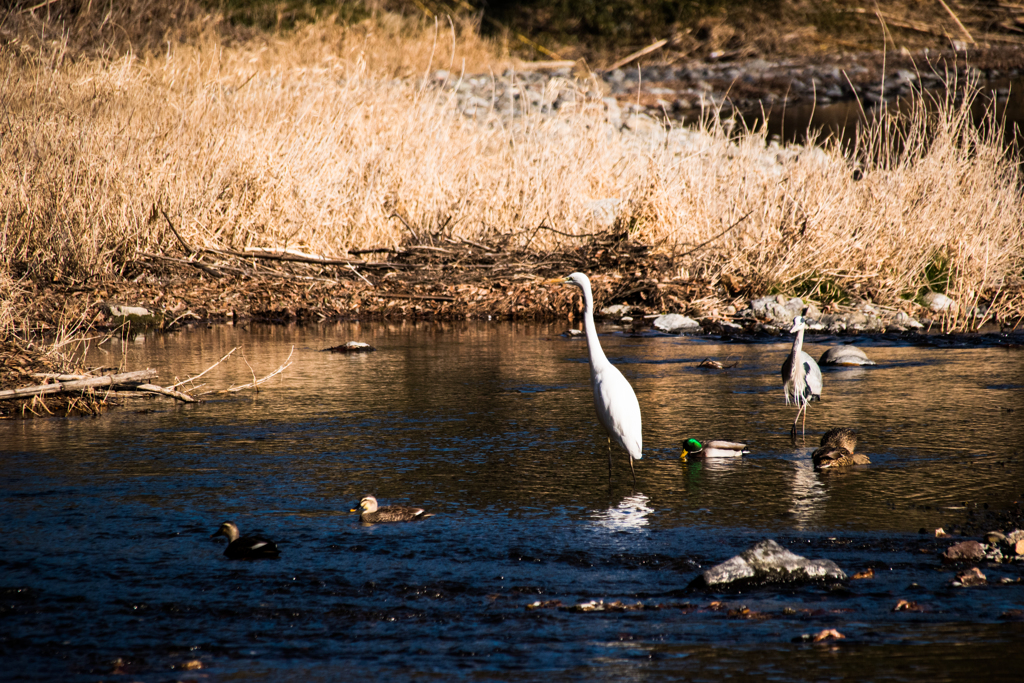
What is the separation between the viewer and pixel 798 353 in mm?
5738

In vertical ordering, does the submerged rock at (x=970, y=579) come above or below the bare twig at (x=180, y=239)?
below

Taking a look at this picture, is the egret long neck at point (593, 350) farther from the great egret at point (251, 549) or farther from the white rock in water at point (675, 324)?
the white rock in water at point (675, 324)

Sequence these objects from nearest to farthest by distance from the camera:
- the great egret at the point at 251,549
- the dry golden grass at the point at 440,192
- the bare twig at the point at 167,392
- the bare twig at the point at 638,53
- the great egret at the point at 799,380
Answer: the great egret at the point at 251,549, the great egret at the point at 799,380, the bare twig at the point at 167,392, the dry golden grass at the point at 440,192, the bare twig at the point at 638,53

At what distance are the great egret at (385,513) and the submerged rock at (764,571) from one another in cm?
133

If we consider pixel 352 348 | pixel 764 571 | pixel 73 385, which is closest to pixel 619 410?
pixel 764 571

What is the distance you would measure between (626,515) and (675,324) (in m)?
6.04

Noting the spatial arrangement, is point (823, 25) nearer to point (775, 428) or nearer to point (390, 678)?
point (775, 428)

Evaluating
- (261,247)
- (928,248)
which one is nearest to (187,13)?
(261,247)

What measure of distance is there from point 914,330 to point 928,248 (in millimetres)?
1712

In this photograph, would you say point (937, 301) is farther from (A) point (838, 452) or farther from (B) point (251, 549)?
(B) point (251, 549)

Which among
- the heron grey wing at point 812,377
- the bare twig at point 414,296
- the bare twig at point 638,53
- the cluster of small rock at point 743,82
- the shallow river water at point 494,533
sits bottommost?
the shallow river water at point 494,533

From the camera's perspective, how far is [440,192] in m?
11.9

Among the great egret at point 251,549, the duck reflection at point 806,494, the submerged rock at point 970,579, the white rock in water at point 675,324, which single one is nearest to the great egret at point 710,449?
the duck reflection at point 806,494

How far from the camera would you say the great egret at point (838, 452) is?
5.04 metres
